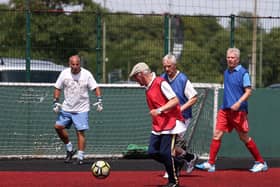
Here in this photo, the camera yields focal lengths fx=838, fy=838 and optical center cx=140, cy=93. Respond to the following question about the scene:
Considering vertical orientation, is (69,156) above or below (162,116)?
below

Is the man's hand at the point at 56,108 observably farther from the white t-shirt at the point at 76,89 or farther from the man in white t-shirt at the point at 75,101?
the white t-shirt at the point at 76,89

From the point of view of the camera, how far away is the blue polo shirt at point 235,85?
44.0ft

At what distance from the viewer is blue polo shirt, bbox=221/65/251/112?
13414 mm

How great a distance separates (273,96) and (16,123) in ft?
16.7

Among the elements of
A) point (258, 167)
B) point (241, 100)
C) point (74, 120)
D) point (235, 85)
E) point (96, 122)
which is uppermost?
point (235, 85)

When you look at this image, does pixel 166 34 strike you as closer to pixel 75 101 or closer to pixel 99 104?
pixel 99 104

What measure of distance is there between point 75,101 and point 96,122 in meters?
1.71

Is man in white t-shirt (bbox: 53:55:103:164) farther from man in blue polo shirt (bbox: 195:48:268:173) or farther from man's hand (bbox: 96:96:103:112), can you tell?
man in blue polo shirt (bbox: 195:48:268:173)

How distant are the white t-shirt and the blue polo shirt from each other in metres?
2.67

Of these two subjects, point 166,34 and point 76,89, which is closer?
point 76,89

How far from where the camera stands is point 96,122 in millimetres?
16547

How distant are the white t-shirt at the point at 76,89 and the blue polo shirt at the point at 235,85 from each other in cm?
267

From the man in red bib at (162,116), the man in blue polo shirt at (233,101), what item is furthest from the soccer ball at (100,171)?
the man in blue polo shirt at (233,101)

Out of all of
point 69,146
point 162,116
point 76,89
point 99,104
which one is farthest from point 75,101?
point 162,116
